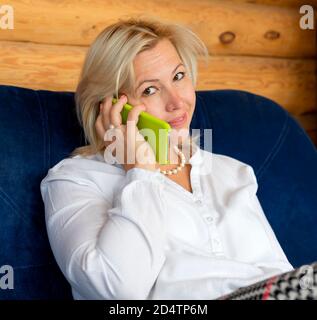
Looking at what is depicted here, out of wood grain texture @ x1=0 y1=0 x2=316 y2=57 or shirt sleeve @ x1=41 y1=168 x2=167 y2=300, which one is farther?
wood grain texture @ x1=0 y1=0 x2=316 y2=57

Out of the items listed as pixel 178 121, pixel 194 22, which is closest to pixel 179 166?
pixel 178 121

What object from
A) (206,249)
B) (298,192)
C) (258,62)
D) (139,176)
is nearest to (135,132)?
(139,176)

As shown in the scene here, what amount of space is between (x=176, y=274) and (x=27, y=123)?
2.01ft

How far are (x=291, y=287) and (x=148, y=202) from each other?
440mm

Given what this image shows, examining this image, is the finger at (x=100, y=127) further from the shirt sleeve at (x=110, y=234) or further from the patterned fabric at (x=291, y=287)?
the patterned fabric at (x=291, y=287)

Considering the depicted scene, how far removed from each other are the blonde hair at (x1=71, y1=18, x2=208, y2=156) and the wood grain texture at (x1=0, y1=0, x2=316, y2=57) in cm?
50

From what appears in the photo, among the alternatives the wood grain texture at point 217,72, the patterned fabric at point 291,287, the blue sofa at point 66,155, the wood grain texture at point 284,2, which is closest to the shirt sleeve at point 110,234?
the blue sofa at point 66,155

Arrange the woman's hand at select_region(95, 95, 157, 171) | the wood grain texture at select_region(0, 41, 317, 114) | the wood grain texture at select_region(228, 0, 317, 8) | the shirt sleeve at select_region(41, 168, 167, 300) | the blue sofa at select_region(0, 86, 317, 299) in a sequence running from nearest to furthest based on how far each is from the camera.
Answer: the shirt sleeve at select_region(41, 168, 167, 300), the woman's hand at select_region(95, 95, 157, 171), the blue sofa at select_region(0, 86, 317, 299), the wood grain texture at select_region(0, 41, 317, 114), the wood grain texture at select_region(228, 0, 317, 8)

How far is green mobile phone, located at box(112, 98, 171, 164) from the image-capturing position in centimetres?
156

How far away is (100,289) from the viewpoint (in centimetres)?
137

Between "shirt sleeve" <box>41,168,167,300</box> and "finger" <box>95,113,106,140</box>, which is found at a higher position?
"finger" <box>95,113,106,140</box>

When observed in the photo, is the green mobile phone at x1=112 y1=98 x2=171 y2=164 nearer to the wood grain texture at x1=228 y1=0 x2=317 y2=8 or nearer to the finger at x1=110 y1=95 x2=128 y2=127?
the finger at x1=110 y1=95 x2=128 y2=127

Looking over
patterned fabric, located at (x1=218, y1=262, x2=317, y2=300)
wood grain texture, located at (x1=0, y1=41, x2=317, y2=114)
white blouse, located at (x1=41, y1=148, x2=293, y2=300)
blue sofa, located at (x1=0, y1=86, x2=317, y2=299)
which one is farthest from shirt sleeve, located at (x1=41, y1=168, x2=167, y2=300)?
wood grain texture, located at (x1=0, y1=41, x2=317, y2=114)

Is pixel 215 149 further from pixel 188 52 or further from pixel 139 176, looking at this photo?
pixel 139 176
